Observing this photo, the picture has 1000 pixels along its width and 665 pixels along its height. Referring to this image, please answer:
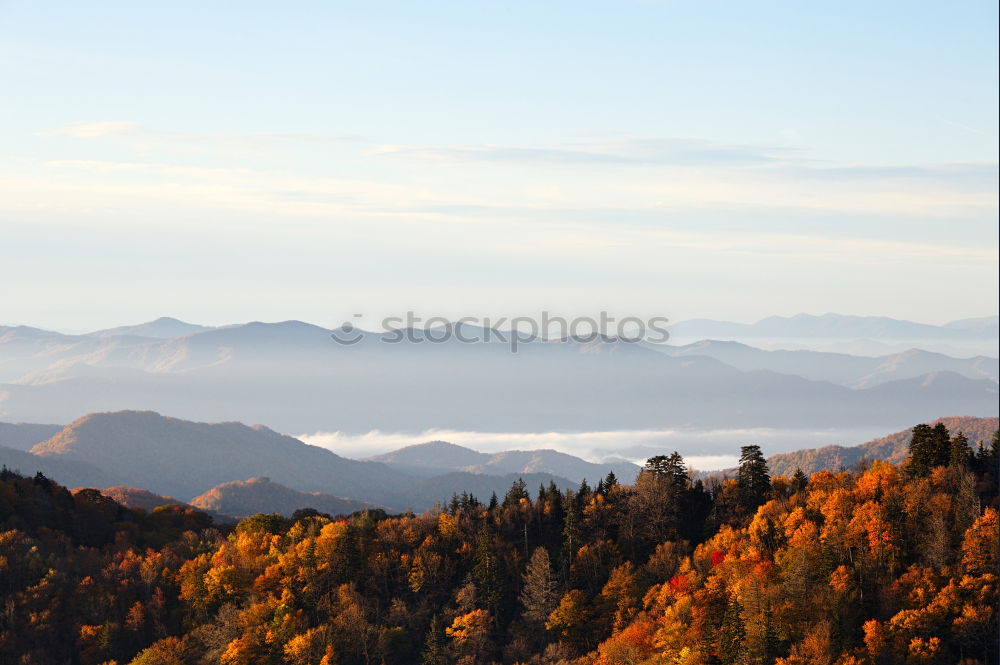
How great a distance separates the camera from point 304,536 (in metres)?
188

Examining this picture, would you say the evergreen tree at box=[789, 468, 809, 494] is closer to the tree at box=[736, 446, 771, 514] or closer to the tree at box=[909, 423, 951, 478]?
the tree at box=[736, 446, 771, 514]

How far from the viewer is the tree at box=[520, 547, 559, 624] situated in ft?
540

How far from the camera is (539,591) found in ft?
542

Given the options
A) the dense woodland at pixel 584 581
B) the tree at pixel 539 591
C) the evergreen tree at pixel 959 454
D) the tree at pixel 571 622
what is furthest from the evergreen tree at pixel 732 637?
the evergreen tree at pixel 959 454

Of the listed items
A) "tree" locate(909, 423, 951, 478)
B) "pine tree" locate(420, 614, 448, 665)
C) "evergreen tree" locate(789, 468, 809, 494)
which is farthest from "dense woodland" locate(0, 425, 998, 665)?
"evergreen tree" locate(789, 468, 809, 494)

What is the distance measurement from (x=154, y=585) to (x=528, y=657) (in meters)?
62.1

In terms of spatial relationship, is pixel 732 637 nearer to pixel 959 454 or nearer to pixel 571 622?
pixel 571 622

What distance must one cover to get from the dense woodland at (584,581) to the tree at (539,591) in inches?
12.8

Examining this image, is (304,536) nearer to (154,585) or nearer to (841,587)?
(154,585)

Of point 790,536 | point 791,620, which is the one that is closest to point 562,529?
point 790,536

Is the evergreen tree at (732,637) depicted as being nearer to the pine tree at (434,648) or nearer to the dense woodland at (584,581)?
the dense woodland at (584,581)

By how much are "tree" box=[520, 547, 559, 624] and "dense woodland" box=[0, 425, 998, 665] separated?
1.07 feet

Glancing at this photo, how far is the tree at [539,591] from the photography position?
16462cm

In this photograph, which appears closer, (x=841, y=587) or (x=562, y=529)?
(x=841, y=587)
